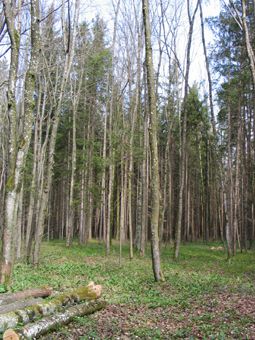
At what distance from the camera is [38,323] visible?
5.64m

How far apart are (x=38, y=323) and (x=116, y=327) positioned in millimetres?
1341

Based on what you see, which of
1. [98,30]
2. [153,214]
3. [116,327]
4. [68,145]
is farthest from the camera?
[68,145]

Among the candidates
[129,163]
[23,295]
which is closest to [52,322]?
[23,295]

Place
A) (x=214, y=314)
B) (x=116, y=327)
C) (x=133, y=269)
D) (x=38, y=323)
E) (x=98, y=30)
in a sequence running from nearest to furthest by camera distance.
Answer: (x=38, y=323), (x=116, y=327), (x=214, y=314), (x=133, y=269), (x=98, y=30)

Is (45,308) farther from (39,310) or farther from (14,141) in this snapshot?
(14,141)

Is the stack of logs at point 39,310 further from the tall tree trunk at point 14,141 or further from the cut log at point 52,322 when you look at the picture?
the tall tree trunk at point 14,141

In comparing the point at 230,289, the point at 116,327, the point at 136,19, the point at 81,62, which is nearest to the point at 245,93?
the point at 136,19

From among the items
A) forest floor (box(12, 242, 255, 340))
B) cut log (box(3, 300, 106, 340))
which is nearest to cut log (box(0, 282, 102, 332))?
cut log (box(3, 300, 106, 340))

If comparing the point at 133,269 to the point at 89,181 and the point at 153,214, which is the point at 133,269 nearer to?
the point at 153,214

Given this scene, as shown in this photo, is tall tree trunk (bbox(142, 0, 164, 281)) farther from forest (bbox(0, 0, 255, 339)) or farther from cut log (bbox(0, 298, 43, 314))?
cut log (bbox(0, 298, 43, 314))

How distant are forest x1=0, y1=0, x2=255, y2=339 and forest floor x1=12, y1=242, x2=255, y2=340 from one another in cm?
4

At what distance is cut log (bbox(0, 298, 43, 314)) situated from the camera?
5934 mm

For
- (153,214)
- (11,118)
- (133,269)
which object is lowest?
(133,269)

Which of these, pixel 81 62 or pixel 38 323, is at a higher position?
pixel 81 62
